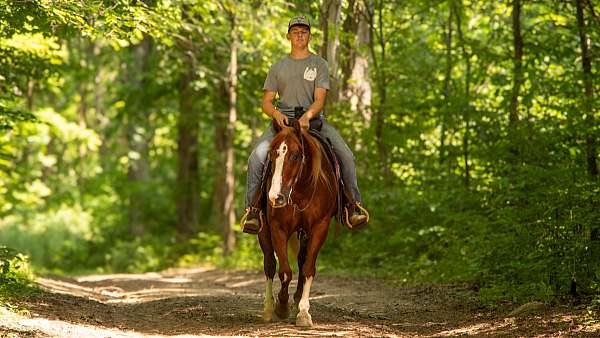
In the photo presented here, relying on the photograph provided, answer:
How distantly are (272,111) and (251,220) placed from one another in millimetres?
1280

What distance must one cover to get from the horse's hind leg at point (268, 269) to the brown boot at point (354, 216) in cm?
97

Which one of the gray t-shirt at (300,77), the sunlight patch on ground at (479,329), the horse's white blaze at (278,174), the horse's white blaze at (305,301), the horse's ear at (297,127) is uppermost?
the gray t-shirt at (300,77)

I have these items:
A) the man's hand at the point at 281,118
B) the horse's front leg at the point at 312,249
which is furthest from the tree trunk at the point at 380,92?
the man's hand at the point at 281,118

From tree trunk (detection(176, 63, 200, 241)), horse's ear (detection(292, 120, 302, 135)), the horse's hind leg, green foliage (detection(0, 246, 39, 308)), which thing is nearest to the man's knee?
horse's ear (detection(292, 120, 302, 135))

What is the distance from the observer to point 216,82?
26.8 meters

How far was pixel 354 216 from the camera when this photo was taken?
421 inches

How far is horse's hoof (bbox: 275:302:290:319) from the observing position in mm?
10641

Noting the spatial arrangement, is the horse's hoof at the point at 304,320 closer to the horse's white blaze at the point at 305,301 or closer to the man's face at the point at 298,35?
the horse's white blaze at the point at 305,301

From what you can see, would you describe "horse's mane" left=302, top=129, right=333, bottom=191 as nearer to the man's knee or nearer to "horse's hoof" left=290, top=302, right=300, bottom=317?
the man's knee

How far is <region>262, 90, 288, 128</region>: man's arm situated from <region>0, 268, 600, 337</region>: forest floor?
7.49 ft

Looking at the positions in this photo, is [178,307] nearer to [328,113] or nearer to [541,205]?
[541,205]

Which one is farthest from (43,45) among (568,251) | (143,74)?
(143,74)

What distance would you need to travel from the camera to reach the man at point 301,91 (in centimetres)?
1044

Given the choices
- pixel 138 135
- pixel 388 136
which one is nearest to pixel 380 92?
pixel 388 136
